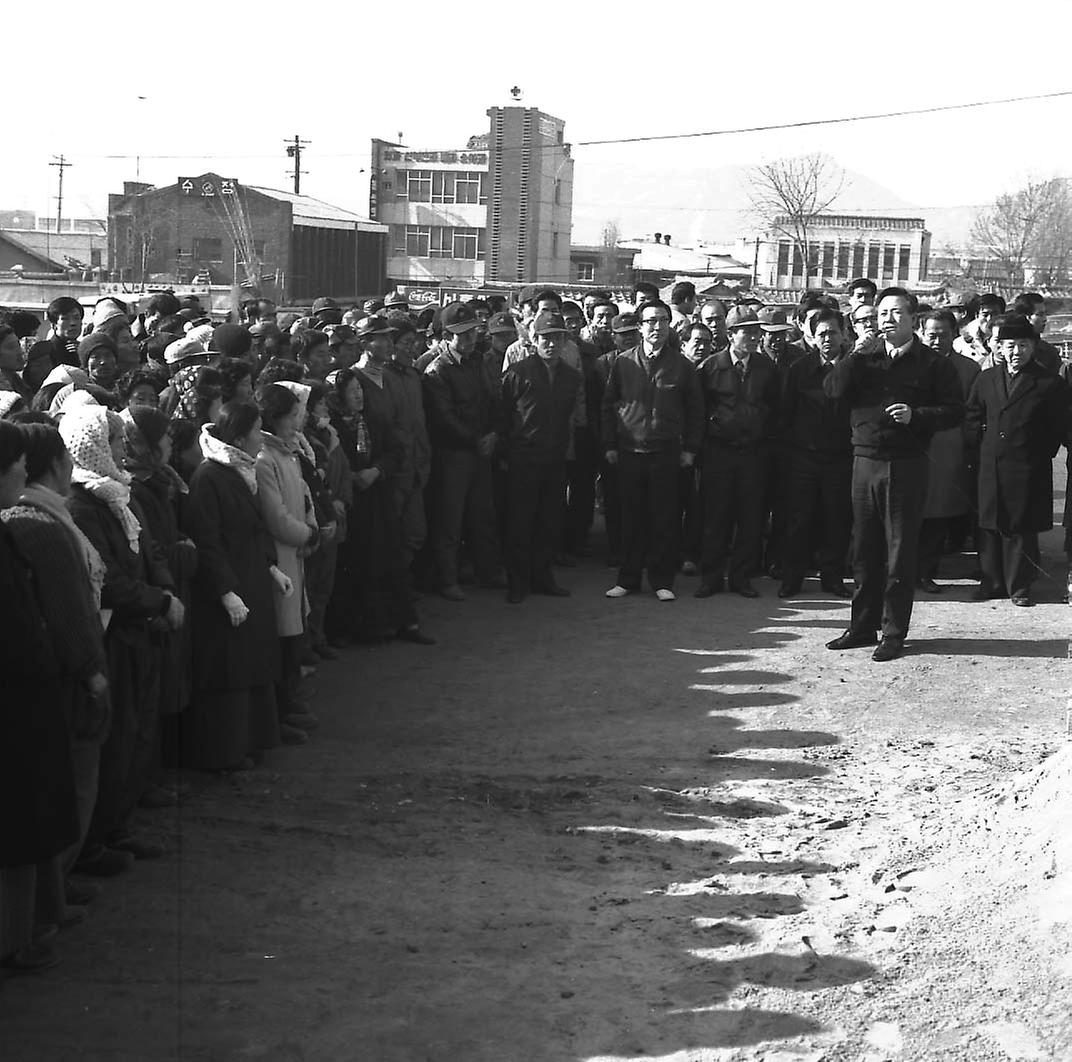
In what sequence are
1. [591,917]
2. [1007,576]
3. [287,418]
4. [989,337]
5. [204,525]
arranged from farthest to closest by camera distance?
[989,337]
[1007,576]
[287,418]
[204,525]
[591,917]

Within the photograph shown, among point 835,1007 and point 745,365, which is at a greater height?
point 745,365

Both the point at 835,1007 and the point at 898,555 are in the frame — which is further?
the point at 898,555

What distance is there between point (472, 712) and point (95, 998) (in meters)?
3.88

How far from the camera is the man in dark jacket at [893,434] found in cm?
970

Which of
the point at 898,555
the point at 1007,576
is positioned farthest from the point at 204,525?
the point at 1007,576

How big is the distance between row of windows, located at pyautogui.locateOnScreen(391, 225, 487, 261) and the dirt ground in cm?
8246

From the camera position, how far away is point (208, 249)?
70.6 metres

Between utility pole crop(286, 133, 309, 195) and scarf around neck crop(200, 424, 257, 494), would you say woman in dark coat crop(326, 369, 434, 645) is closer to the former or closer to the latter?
scarf around neck crop(200, 424, 257, 494)

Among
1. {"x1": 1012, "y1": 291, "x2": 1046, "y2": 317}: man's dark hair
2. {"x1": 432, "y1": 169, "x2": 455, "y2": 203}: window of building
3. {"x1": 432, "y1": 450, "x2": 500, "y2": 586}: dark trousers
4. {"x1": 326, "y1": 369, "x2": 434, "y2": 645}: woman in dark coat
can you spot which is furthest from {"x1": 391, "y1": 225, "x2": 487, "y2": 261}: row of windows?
{"x1": 326, "y1": 369, "x2": 434, "y2": 645}: woman in dark coat

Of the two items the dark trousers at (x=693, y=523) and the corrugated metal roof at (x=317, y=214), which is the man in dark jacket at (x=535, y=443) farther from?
the corrugated metal roof at (x=317, y=214)

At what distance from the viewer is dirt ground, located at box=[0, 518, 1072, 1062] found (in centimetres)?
498

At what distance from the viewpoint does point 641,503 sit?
39.2 feet

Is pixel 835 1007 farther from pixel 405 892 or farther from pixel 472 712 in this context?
pixel 472 712

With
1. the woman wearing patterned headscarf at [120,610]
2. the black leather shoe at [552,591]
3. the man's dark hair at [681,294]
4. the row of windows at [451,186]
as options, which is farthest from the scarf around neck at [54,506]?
the row of windows at [451,186]
